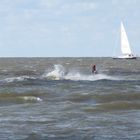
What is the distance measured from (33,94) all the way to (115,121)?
13414mm

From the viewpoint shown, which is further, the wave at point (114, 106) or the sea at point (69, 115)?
the wave at point (114, 106)

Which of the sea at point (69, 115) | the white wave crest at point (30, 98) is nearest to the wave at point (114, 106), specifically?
Result: the sea at point (69, 115)
